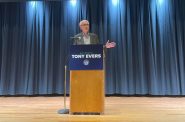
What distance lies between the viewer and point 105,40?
20.5 feet

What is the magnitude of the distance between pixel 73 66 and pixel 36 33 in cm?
347

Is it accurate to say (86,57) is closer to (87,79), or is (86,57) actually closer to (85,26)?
(87,79)

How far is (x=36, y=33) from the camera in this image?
6422mm

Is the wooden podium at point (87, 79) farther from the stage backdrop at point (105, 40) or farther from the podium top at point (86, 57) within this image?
the stage backdrop at point (105, 40)

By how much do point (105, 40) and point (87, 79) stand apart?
3100 mm

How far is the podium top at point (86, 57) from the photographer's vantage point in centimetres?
324

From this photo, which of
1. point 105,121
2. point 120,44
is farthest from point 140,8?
point 105,121

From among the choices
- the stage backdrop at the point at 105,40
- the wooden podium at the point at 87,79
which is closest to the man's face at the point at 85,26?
the wooden podium at the point at 87,79

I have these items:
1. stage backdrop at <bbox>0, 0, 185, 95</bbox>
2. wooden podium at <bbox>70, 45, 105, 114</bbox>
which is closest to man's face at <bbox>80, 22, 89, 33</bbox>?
wooden podium at <bbox>70, 45, 105, 114</bbox>

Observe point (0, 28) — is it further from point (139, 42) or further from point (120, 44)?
point (139, 42)

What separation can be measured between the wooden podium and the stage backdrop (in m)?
2.90

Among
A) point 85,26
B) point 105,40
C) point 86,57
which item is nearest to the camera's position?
point 86,57

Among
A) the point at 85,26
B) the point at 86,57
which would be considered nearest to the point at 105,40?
the point at 85,26

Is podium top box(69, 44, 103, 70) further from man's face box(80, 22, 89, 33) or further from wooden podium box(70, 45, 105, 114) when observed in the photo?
man's face box(80, 22, 89, 33)
